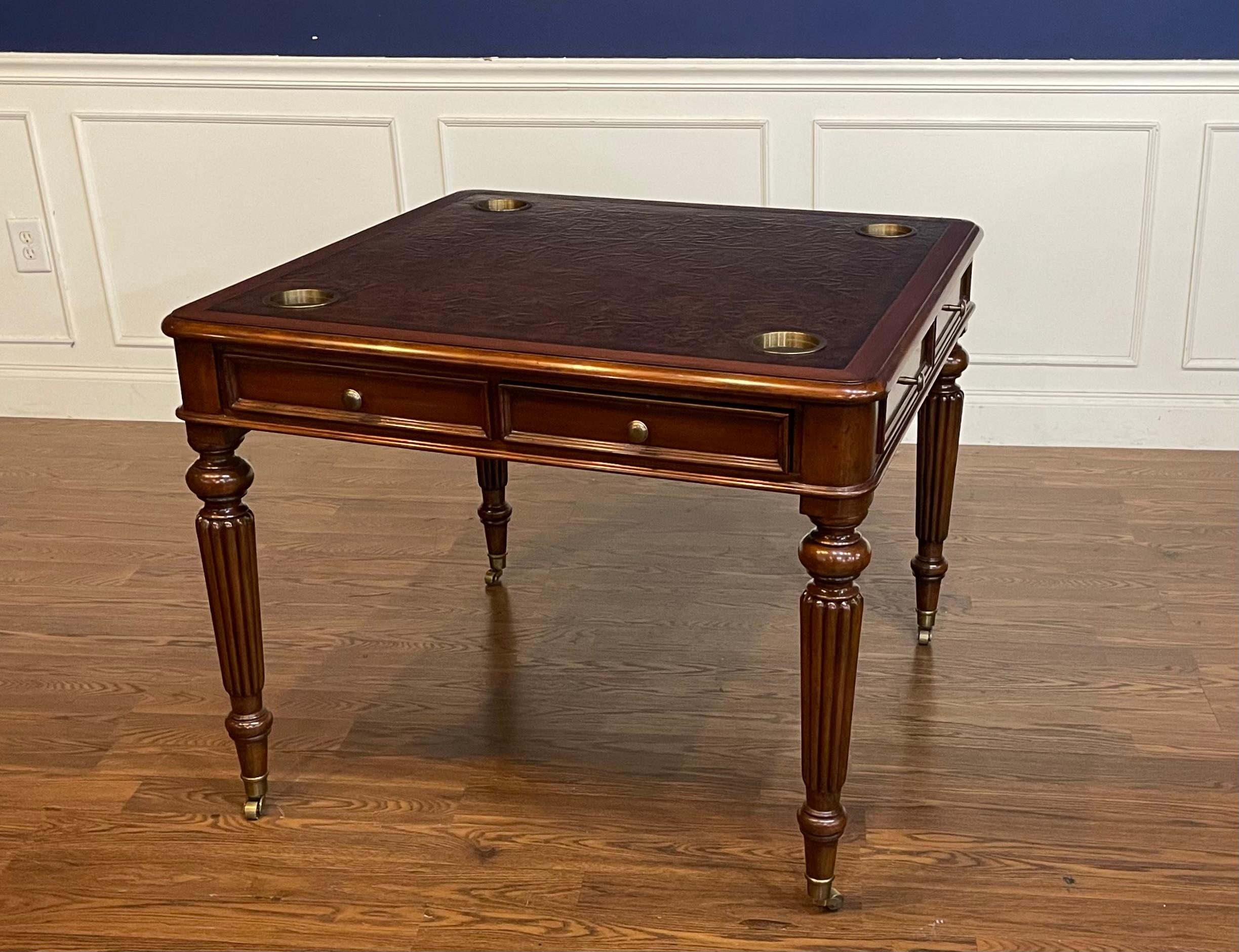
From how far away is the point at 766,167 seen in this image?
11.6 feet


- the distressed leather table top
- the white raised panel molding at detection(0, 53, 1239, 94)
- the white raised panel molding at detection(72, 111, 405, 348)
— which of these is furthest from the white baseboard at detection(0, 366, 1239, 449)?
the white raised panel molding at detection(72, 111, 405, 348)

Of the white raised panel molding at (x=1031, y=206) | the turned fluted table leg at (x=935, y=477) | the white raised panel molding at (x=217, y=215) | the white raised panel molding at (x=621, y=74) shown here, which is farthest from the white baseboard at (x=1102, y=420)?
the white raised panel molding at (x=217, y=215)

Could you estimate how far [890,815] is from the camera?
2170 millimetres

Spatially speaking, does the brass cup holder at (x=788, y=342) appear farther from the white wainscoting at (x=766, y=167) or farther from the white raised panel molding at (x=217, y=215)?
the white raised panel molding at (x=217, y=215)

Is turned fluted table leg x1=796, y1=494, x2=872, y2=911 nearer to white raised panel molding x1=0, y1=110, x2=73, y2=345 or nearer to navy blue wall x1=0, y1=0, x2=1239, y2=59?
navy blue wall x1=0, y1=0, x2=1239, y2=59

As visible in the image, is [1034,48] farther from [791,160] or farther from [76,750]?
[76,750]

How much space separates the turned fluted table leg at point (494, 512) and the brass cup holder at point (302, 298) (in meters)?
0.80

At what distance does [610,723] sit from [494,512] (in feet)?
2.05

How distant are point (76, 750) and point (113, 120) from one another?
6.65ft

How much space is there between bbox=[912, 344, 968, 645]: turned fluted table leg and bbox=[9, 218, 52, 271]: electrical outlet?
262 cm

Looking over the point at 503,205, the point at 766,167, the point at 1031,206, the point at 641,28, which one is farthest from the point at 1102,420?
the point at 503,205

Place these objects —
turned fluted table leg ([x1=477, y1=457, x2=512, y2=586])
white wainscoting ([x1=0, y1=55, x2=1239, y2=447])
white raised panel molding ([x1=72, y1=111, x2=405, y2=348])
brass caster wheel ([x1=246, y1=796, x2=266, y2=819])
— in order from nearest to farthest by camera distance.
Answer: brass caster wheel ([x1=246, y1=796, x2=266, y2=819]) < turned fluted table leg ([x1=477, y1=457, x2=512, y2=586]) < white wainscoting ([x1=0, y1=55, x2=1239, y2=447]) < white raised panel molding ([x1=72, y1=111, x2=405, y2=348])

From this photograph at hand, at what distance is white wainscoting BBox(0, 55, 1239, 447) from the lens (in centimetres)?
341

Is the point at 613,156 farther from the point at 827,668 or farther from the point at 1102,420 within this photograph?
the point at 827,668
